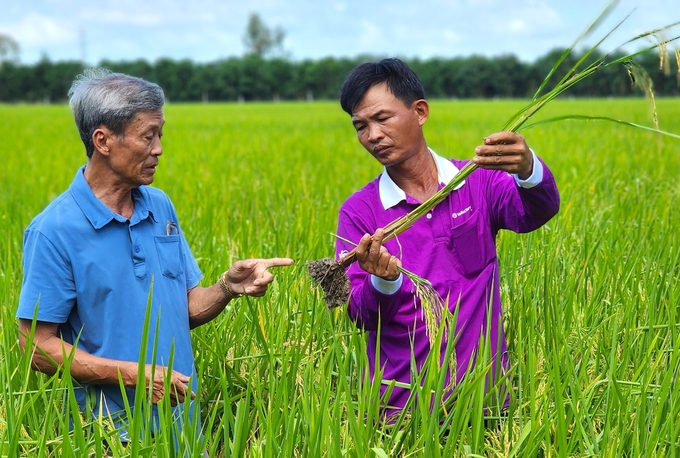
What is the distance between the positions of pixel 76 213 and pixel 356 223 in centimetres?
67

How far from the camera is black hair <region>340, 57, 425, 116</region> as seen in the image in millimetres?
2002

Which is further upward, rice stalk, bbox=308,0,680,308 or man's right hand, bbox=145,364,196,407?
rice stalk, bbox=308,0,680,308

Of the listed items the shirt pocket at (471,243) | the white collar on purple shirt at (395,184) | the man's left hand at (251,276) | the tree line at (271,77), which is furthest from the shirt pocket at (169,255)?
the tree line at (271,77)

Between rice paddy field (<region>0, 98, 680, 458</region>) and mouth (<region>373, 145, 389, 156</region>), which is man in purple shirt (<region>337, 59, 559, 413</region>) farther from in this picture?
rice paddy field (<region>0, 98, 680, 458</region>)

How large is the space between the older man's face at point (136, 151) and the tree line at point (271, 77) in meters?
62.2

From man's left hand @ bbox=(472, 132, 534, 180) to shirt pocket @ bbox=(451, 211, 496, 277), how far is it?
23cm

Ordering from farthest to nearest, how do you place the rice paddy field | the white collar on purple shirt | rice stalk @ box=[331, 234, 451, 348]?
the white collar on purple shirt < rice stalk @ box=[331, 234, 451, 348] < the rice paddy field

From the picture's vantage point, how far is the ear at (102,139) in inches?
72.1

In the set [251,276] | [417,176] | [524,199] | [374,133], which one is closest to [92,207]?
[251,276]

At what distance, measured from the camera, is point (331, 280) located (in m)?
1.94

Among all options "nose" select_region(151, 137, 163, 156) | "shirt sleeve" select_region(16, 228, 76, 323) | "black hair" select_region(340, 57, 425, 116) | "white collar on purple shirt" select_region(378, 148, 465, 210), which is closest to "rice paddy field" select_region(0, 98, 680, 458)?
"shirt sleeve" select_region(16, 228, 76, 323)

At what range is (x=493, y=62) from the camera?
65.6 m

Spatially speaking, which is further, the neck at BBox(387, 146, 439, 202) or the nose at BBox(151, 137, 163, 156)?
the neck at BBox(387, 146, 439, 202)

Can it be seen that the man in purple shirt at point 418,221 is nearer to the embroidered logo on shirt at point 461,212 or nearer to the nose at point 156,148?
the embroidered logo on shirt at point 461,212
